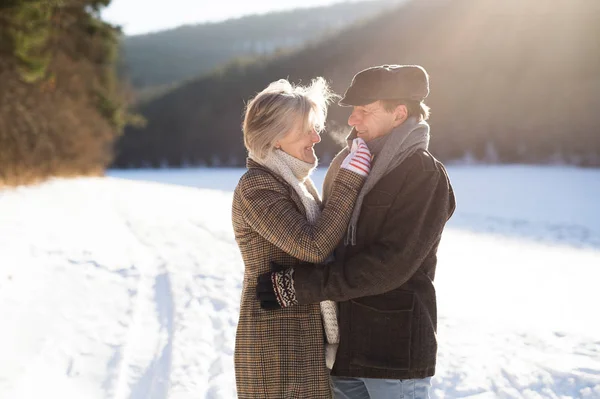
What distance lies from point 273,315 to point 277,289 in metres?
0.16

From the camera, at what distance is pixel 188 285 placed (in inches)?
269

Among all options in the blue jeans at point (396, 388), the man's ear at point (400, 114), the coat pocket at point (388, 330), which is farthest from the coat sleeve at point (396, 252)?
the blue jeans at point (396, 388)

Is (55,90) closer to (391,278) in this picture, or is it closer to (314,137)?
(314,137)

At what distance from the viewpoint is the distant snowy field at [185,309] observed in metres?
4.19

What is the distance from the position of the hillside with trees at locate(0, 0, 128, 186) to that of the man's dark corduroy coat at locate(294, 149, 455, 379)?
14.7 m

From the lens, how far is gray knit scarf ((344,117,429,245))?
2.16 m

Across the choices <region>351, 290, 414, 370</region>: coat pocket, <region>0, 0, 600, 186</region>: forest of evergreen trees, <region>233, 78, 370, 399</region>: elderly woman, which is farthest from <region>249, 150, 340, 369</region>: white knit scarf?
<region>0, 0, 600, 186</region>: forest of evergreen trees

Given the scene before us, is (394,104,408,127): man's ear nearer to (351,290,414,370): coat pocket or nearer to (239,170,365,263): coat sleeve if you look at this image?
(239,170,365,263): coat sleeve

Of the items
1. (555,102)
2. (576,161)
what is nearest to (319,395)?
(576,161)

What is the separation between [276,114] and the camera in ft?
7.34

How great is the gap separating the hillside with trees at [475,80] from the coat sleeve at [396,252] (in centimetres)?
3133

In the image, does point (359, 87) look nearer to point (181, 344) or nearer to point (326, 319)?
point (326, 319)

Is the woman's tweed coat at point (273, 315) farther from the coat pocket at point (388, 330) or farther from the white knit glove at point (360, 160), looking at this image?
the coat pocket at point (388, 330)

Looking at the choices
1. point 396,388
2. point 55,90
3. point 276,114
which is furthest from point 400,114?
point 55,90
